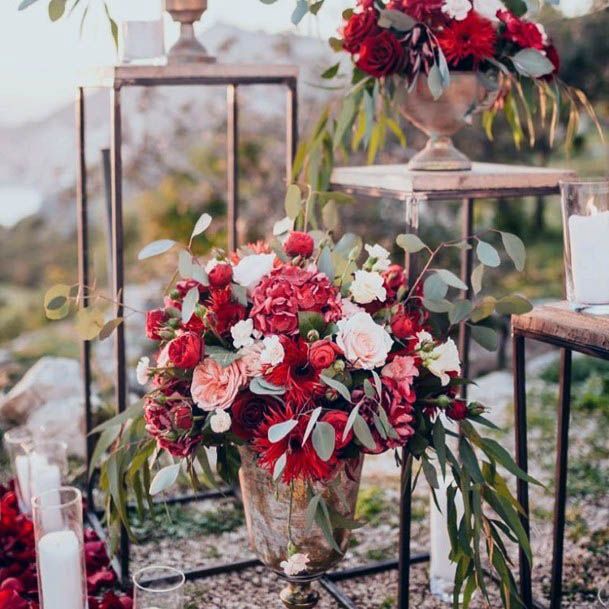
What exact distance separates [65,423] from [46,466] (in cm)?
81

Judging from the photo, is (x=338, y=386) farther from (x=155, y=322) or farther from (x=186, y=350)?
(x=155, y=322)

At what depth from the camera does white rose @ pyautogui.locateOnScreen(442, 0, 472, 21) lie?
1.72 metres

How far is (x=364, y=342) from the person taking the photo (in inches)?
58.0

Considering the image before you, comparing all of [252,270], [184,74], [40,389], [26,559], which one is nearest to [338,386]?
[252,270]

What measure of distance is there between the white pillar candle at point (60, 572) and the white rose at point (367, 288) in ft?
2.16

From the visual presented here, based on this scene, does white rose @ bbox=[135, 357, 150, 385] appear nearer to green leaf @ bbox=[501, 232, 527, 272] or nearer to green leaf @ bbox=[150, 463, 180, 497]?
green leaf @ bbox=[150, 463, 180, 497]

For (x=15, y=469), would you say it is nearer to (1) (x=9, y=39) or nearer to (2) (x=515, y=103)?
(2) (x=515, y=103)

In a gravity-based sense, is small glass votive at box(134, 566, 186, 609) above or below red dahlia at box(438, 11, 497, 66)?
below

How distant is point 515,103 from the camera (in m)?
2.03

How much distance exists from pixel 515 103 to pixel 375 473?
1.24m

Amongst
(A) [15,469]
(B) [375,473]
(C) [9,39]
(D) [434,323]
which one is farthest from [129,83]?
(C) [9,39]

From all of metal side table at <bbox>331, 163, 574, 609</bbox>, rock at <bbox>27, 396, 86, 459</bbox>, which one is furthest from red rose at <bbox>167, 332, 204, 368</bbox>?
rock at <bbox>27, 396, 86, 459</bbox>

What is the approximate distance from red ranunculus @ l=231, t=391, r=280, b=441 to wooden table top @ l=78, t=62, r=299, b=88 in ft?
2.43

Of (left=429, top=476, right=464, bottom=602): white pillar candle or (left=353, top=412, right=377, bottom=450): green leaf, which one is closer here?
(left=353, top=412, right=377, bottom=450): green leaf
